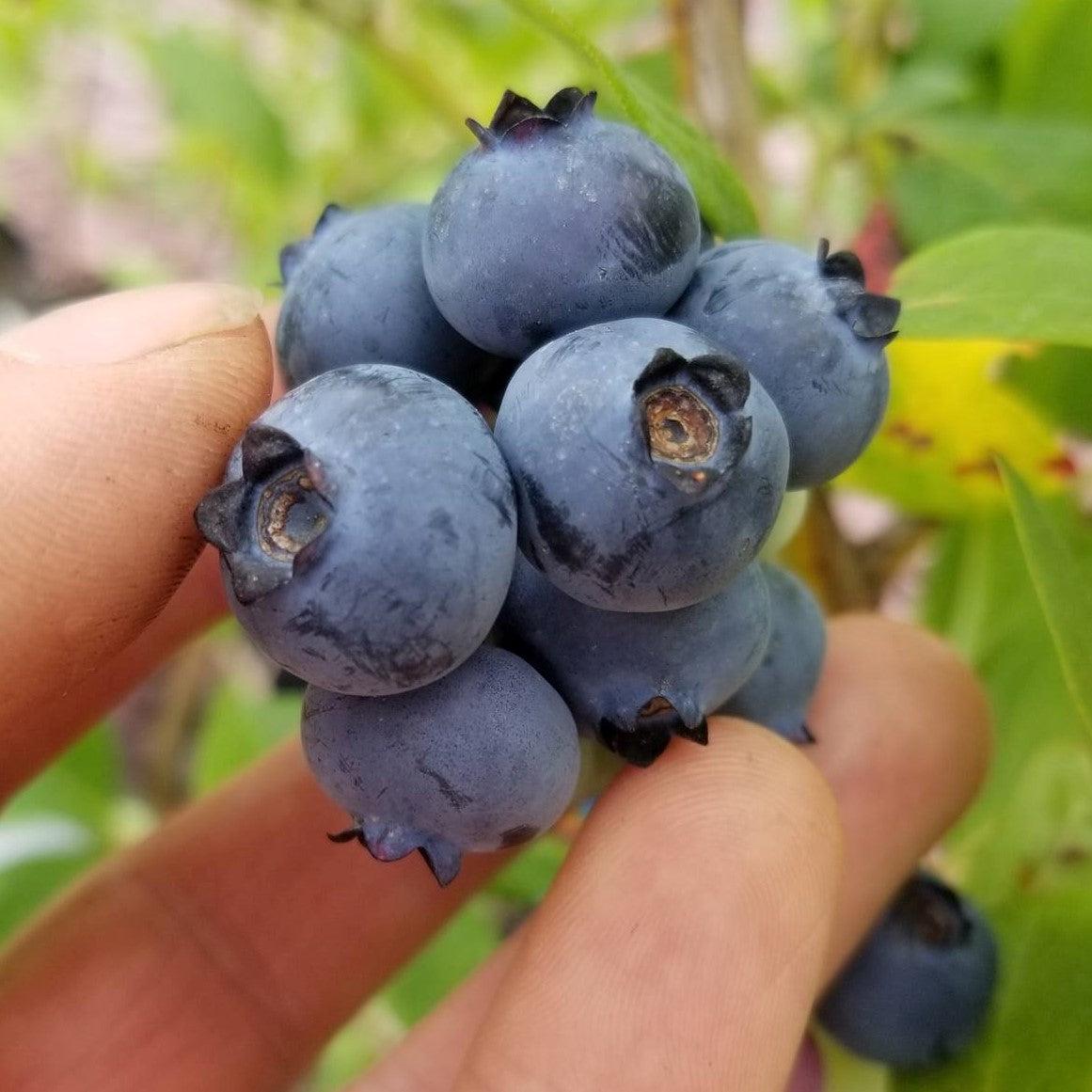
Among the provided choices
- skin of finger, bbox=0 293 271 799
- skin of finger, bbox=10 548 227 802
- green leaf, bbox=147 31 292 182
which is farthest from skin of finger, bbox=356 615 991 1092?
green leaf, bbox=147 31 292 182

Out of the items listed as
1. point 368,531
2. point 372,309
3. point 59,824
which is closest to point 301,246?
point 372,309

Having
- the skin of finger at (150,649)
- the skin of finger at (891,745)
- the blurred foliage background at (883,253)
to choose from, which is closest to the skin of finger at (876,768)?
the skin of finger at (891,745)

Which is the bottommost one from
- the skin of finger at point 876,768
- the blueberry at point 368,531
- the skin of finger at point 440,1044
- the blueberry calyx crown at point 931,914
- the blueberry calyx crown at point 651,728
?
the skin of finger at point 440,1044

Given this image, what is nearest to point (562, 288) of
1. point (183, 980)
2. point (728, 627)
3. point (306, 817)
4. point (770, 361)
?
point (770, 361)

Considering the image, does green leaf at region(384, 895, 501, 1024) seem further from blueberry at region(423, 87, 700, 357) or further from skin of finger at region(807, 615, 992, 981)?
blueberry at region(423, 87, 700, 357)

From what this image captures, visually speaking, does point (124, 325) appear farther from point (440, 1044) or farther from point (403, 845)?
point (440, 1044)

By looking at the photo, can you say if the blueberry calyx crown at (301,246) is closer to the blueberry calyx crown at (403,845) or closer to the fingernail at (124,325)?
the fingernail at (124,325)
